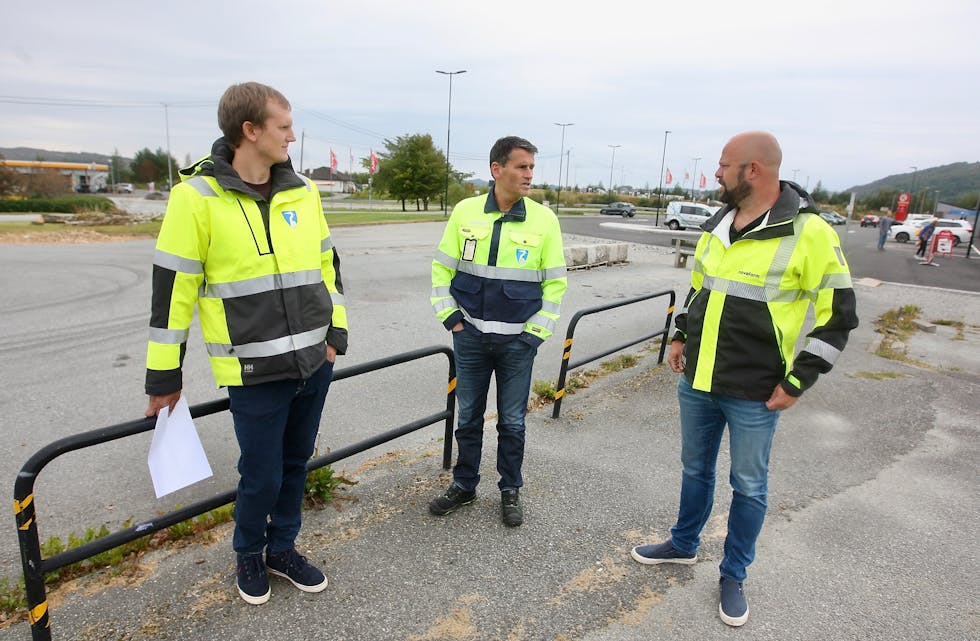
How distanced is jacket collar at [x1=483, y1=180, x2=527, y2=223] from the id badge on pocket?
0.58 ft

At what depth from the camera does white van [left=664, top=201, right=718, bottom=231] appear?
124 ft

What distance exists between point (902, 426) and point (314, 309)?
17.3ft

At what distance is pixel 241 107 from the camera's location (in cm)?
205

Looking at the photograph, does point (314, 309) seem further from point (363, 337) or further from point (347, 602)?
point (363, 337)

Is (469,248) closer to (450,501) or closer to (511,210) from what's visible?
(511,210)

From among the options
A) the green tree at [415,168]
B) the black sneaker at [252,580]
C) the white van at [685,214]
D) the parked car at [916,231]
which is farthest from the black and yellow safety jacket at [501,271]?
the green tree at [415,168]

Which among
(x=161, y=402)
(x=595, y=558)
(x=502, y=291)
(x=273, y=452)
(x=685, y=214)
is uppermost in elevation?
(x=685, y=214)

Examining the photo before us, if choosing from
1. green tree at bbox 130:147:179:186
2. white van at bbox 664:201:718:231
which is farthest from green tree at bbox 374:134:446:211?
green tree at bbox 130:147:179:186

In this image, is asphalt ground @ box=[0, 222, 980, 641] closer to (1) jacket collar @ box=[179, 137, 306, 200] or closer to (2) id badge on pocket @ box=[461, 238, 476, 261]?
(2) id badge on pocket @ box=[461, 238, 476, 261]

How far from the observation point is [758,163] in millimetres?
2330

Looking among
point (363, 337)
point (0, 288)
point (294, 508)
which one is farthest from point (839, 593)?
point (0, 288)

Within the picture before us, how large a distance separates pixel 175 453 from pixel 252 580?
0.71 metres

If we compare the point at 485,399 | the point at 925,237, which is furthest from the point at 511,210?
the point at 925,237

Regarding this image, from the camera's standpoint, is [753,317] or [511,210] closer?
[753,317]
